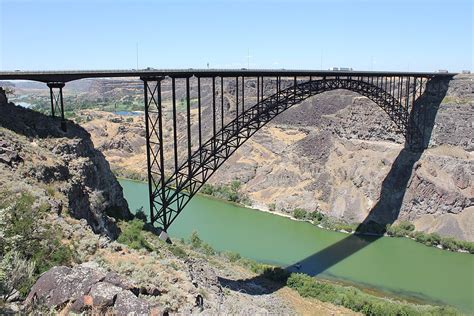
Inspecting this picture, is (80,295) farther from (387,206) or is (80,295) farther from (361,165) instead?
(361,165)

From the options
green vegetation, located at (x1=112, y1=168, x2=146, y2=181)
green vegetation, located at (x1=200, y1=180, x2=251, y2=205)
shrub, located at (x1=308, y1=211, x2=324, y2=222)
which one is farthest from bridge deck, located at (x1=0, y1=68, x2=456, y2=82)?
green vegetation, located at (x1=112, y1=168, x2=146, y2=181)

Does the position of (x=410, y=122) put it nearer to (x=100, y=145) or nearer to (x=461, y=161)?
(x=461, y=161)

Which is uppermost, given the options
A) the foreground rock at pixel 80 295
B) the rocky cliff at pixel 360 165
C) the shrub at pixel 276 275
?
the foreground rock at pixel 80 295

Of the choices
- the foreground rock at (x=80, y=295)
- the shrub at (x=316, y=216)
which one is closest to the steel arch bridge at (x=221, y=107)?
the shrub at (x=316, y=216)

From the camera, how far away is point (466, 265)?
26547 millimetres

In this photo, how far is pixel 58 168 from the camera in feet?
48.3

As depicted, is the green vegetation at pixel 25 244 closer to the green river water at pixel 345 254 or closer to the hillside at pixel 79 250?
the hillside at pixel 79 250

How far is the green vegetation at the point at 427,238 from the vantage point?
28.4 metres

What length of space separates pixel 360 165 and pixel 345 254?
490 inches

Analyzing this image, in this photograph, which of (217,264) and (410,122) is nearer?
(217,264)

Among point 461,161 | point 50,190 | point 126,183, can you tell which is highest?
point 50,190

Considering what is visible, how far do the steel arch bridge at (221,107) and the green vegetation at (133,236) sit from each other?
1.44 metres

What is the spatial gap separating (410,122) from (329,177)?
8.12 m

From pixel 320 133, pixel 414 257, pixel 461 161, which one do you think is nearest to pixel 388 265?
pixel 414 257
